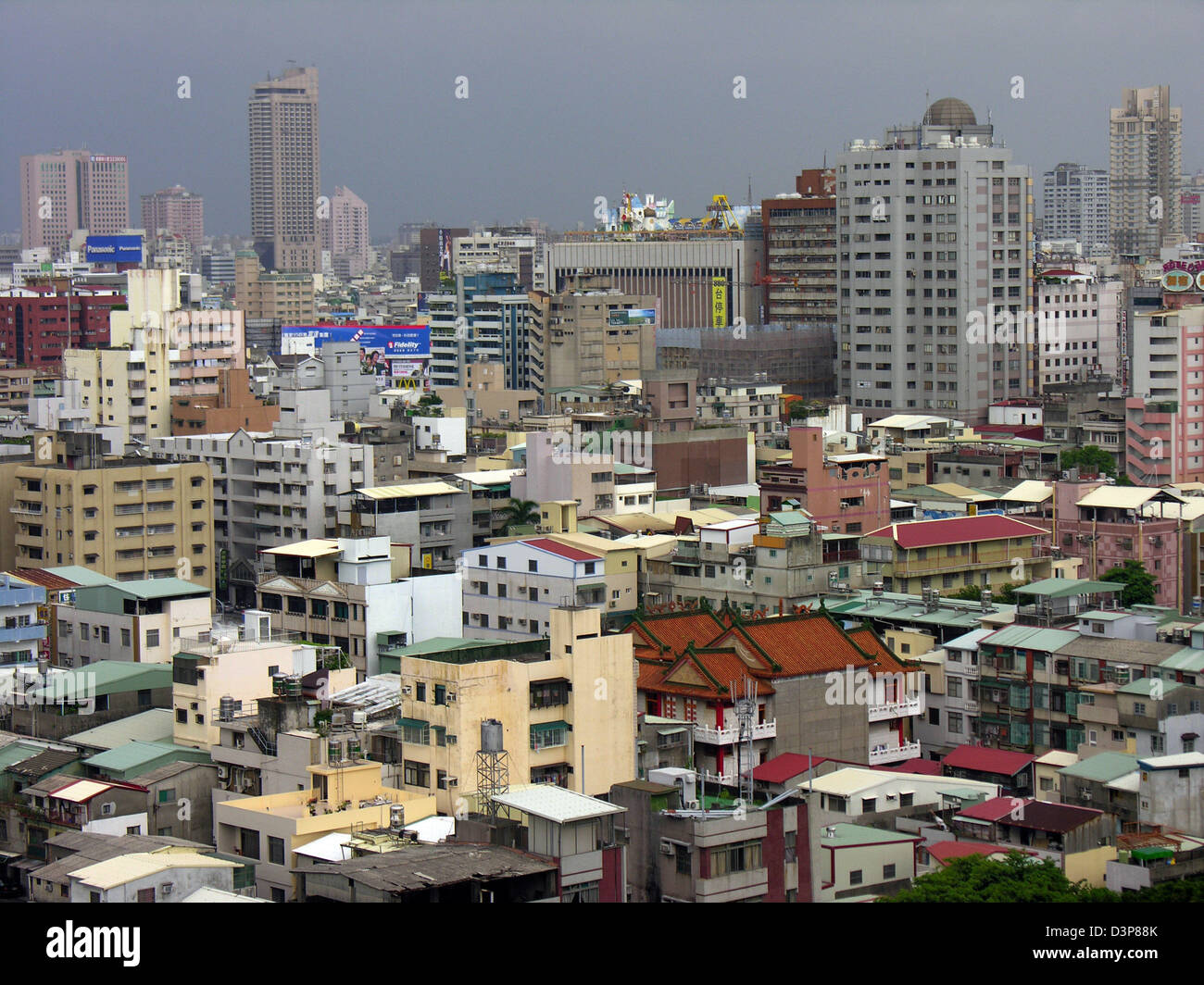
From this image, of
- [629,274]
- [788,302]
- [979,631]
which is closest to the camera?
[979,631]

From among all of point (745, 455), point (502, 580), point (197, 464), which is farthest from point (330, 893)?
point (745, 455)

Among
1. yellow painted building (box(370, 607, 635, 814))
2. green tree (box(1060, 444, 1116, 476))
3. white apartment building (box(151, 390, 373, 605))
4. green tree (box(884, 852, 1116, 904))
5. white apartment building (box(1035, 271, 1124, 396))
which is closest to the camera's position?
green tree (box(884, 852, 1116, 904))

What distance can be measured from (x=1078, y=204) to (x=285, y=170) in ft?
153

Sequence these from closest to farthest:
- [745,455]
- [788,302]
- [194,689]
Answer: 1. [194,689]
2. [745,455]
3. [788,302]

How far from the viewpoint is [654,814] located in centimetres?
1073

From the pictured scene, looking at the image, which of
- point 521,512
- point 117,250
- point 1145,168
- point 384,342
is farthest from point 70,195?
point 521,512

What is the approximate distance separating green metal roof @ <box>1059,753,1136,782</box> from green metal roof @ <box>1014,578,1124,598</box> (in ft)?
11.4

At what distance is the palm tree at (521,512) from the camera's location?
75.1 feet

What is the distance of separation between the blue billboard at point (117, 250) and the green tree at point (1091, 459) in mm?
47605

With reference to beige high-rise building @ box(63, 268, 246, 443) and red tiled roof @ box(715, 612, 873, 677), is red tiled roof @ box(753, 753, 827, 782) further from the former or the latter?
beige high-rise building @ box(63, 268, 246, 443)

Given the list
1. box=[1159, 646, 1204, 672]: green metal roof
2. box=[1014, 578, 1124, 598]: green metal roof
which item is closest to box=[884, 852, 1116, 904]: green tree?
box=[1159, 646, 1204, 672]: green metal roof

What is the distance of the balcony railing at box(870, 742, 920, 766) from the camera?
49.8ft

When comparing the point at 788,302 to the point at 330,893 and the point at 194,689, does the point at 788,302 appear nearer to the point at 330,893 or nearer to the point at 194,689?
the point at 194,689

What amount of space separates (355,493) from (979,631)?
30.2 ft
